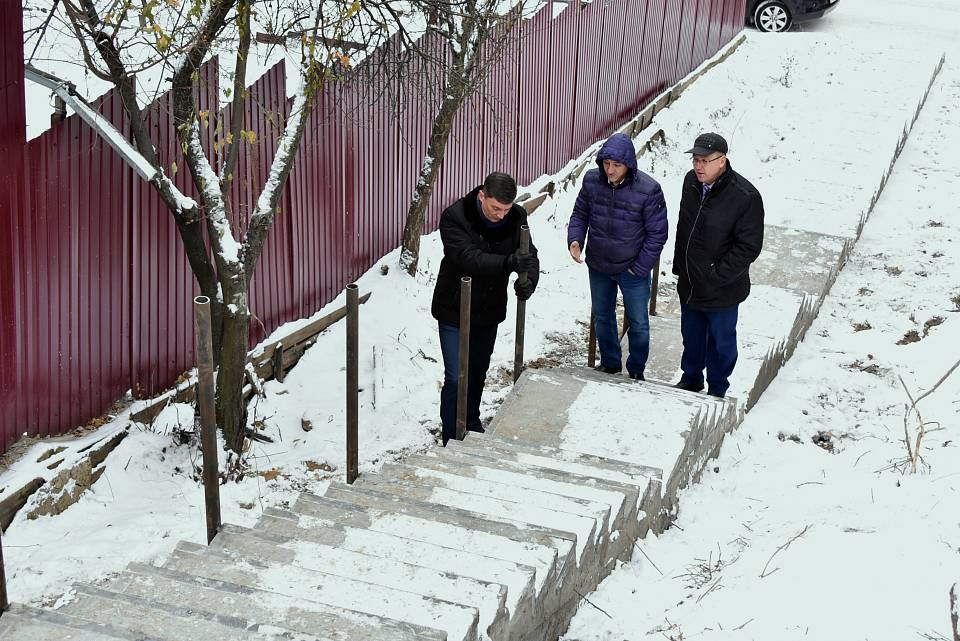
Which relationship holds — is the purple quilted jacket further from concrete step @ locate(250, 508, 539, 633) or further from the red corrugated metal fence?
concrete step @ locate(250, 508, 539, 633)

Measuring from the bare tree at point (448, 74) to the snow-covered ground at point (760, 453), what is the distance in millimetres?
376

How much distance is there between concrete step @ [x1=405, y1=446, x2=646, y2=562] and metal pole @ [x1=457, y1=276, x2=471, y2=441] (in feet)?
2.05

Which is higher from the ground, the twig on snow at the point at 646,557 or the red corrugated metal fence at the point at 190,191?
the red corrugated metal fence at the point at 190,191

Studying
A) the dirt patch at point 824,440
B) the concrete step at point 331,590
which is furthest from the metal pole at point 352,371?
the dirt patch at point 824,440

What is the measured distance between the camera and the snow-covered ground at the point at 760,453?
12.9ft

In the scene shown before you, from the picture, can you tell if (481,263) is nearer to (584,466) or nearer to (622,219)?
(622,219)

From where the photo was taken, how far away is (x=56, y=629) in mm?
3078

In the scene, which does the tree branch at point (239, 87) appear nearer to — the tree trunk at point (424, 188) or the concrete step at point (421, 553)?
the tree trunk at point (424, 188)

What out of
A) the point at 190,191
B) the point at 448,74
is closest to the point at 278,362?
the point at 190,191

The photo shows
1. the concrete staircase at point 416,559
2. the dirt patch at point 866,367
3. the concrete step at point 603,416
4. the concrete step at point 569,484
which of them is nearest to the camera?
the concrete staircase at point 416,559

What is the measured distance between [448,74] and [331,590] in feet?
18.1

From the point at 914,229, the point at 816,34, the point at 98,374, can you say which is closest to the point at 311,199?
the point at 98,374

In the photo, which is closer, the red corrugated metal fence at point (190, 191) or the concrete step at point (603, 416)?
the concrete step at point (603, 416)

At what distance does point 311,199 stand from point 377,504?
3.76 meters
